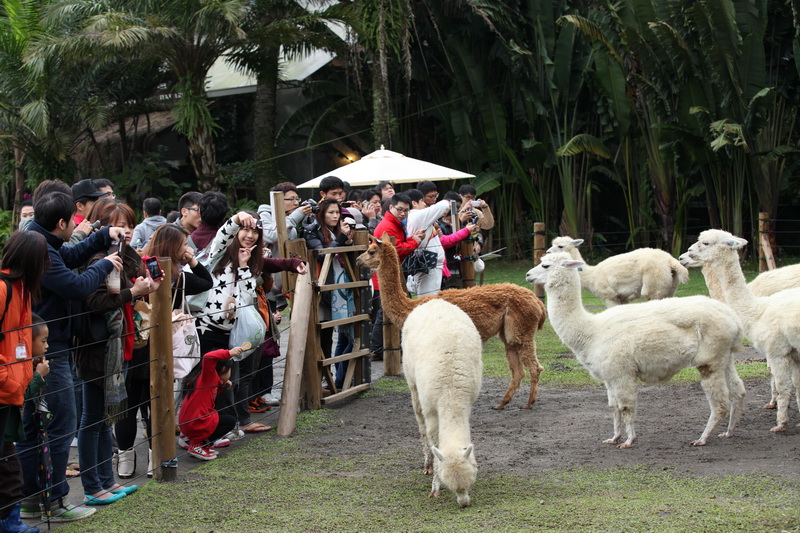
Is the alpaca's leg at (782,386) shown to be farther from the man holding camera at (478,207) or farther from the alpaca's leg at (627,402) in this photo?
the man holding camera at (478,207)

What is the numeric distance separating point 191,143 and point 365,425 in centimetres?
1152

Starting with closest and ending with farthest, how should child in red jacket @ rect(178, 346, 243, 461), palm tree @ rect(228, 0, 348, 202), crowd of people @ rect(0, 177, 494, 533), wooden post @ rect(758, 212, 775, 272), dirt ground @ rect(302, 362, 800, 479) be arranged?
1. crowd of people @ rect(0, 177, 494, 533)
2. dirt ground @ rect(302, 362, 800, 479)
3. child in red jacket @ rect(178, 346, 243, 461)
4. wooden post @ rect(758, 212, 775, 272)
5. palm tree @ rect(228, 0, 348, 202)

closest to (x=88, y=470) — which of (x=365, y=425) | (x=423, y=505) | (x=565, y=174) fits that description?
(x=423, y=505)

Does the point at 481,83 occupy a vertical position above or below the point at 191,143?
above

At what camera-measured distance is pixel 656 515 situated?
4.59 metres

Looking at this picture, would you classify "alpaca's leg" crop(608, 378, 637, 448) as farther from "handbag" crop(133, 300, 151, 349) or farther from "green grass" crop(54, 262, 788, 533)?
"handbag" crop(133, 300, 151, 349)

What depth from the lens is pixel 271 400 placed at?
805cm

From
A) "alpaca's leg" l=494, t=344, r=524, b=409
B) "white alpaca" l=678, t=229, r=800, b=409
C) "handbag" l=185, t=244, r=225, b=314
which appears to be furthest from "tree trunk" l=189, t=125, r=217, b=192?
"white alpaca" l=678, t=229, r=800, b=409

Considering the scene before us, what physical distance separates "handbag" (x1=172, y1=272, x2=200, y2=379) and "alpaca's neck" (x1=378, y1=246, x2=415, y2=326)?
5.70 ft

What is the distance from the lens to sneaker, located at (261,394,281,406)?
784 centimetres

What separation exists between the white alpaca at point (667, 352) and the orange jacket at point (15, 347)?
3.82 meters

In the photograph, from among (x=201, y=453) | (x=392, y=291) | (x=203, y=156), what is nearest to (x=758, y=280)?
(x=392, y=291)

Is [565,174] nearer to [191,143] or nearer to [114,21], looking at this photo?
[191,143]

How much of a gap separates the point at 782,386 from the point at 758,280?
2.64 meters
